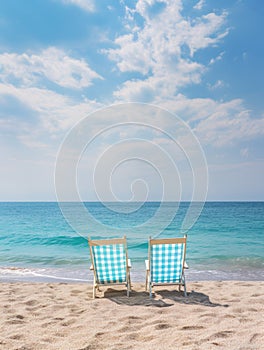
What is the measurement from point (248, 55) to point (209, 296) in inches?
414

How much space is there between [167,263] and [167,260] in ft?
0.16

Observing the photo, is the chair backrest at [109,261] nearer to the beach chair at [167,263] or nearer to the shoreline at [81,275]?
the beach chair at [167,263]

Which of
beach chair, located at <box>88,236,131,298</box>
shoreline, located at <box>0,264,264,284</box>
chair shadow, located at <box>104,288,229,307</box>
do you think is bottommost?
shoreline, located at <box>0,264,264,284</box>

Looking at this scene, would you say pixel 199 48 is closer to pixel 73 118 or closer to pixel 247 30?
pixel 247 30

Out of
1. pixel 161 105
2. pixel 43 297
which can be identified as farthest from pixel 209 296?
pixel 161 105

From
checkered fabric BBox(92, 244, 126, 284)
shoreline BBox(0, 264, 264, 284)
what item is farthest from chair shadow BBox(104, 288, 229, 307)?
shoreline BBox(0, 264, 264, 284)

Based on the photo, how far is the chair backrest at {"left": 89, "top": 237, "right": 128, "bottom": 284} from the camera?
5.05 meters

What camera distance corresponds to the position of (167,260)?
16.4 feet

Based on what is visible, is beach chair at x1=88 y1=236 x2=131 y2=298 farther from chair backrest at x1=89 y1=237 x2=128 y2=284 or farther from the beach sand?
the beach sand

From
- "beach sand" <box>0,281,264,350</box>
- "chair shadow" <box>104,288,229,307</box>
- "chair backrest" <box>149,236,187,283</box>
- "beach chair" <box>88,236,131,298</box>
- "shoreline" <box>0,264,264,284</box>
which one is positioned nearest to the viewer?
"beach sand" <box>0,281,264,350</box>

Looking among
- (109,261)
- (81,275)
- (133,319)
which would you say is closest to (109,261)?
(109,261)

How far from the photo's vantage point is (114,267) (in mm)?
5074

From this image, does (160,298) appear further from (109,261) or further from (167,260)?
(109,261)

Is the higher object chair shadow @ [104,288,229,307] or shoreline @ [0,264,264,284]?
chair shadow @ [104,288,229,307]
